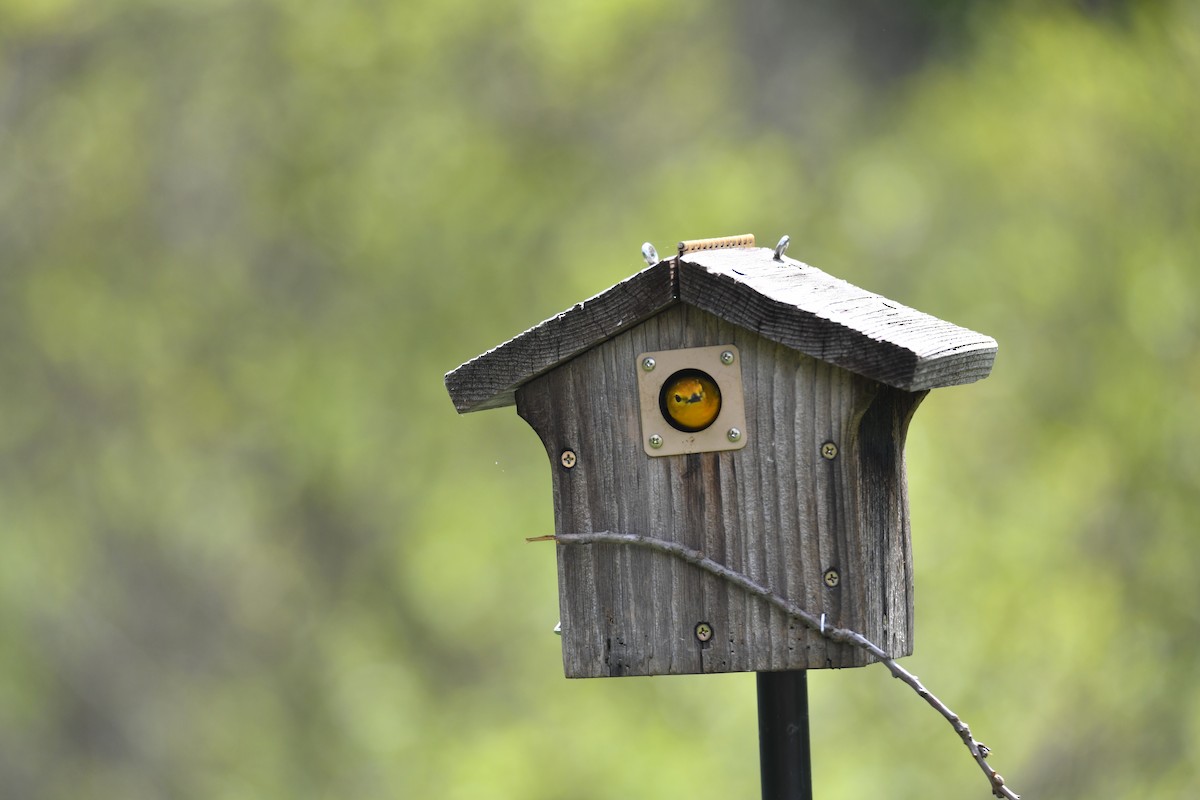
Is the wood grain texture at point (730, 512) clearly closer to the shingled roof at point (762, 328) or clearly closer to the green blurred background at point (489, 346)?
the shingled roof at point (762, 328)

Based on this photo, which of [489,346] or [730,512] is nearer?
[730,512]

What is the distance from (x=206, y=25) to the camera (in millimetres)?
5305

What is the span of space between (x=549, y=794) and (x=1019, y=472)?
7.10 ft

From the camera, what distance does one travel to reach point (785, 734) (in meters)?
1.80

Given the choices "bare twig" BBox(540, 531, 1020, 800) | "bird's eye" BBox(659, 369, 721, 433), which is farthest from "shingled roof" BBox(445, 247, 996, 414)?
"bare twig" BBox(540, 531, 1020, 800)

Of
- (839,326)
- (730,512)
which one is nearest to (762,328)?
(839,326)

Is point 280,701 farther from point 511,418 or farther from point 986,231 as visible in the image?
point 986,231

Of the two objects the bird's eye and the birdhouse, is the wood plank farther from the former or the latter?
the bird's eye

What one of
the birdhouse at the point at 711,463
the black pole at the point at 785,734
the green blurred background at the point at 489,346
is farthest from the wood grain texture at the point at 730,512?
the green blurred background at the point at 489,346

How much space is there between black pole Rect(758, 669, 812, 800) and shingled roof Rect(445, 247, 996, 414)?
0.50 metres

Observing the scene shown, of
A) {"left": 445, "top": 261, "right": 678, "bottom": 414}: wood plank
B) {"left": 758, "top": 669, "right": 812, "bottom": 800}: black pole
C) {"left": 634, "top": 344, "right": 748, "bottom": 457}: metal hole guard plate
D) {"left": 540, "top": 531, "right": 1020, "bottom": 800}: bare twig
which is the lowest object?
{"left": 758, "top": 669, "right": 812, "bottom": 800}: black pole

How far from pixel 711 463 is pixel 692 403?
86 mm

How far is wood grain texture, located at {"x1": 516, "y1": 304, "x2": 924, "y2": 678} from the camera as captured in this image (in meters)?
1.65

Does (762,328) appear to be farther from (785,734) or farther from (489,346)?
(489,346)
